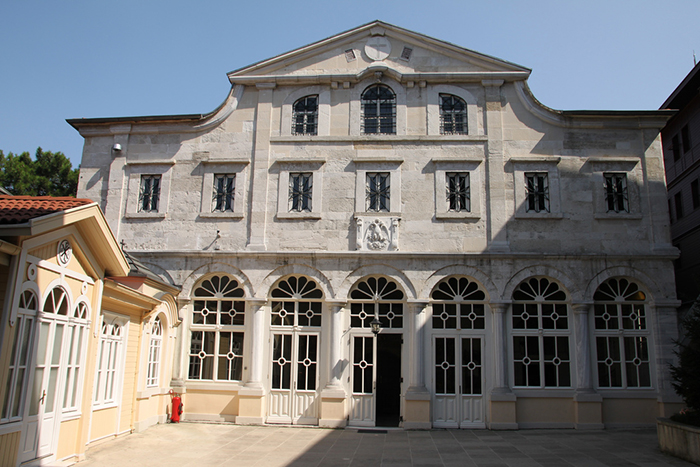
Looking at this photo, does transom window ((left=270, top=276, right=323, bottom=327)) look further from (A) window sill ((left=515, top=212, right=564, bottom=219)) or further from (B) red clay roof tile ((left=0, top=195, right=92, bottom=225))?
(B) red clay roof tile ((left=0, top=195, right=92, bottom=225))

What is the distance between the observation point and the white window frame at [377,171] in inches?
575

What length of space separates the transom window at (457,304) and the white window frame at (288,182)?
3.89 m

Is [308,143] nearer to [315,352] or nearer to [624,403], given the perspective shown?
[315,352]

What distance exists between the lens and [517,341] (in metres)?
14.0

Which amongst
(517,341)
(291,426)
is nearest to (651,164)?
(517,341)

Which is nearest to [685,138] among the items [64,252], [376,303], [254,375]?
[376,303]

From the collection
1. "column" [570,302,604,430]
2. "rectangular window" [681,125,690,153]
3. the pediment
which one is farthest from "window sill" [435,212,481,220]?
"rectangular window" [681,125,690,153]

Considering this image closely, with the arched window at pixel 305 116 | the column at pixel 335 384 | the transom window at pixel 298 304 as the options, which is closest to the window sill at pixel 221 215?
the transom window at pixel 298 304

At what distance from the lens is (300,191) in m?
15.0

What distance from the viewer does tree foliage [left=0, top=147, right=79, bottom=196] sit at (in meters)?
27.6

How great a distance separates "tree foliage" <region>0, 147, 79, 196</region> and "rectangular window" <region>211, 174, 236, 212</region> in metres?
17.2

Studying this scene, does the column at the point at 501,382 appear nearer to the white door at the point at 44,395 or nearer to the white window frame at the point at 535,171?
the white window frame at the point at 535,171

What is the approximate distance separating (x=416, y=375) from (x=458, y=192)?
16.5 ft

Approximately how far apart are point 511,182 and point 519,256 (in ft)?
6.94
